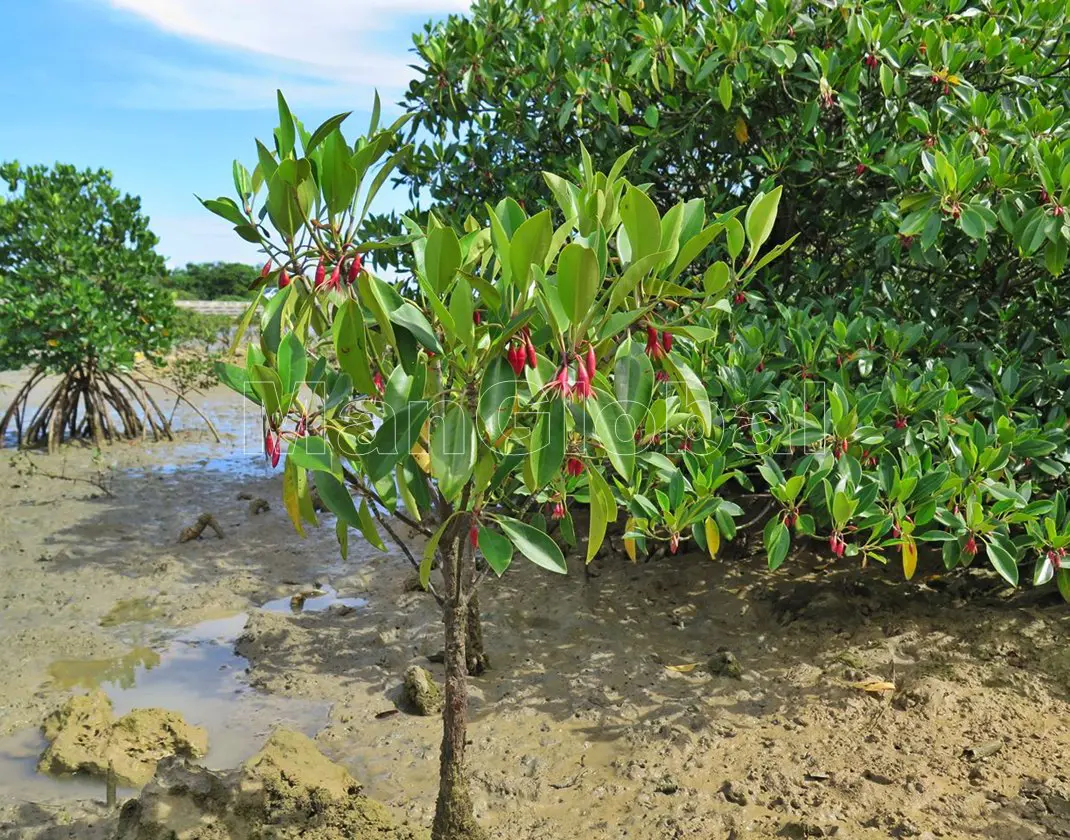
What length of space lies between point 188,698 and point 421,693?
1.20m

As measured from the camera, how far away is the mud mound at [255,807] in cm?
237

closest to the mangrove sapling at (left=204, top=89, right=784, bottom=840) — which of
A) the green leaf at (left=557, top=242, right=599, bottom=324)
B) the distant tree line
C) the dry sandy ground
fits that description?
the green leaf at (left=557, top=242, right=599, bottom=324)

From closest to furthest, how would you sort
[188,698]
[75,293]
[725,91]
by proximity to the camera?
1. [188,698]
2. [725,91]
3. [75,293]

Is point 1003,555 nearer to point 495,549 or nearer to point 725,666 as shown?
point 725,666

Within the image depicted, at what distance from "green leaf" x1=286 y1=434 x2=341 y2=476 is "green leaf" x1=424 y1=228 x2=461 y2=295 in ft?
1.33

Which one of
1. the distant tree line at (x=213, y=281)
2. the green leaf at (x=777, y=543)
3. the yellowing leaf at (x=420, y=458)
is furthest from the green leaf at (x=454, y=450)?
the distant tree line at (x=213, y=281)

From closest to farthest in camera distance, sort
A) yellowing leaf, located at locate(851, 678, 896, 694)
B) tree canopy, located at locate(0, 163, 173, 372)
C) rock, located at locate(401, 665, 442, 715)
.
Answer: yellowing leaf, located at locate(851, 678, 896, 694)
rock, located at locate(401, 665, 442, 715)
tree canopy, located at locate(0, 163, 173, 372)

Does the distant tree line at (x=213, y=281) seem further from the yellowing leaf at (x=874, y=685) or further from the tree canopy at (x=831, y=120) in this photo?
the yellowing leaf at (x=874, y=685)

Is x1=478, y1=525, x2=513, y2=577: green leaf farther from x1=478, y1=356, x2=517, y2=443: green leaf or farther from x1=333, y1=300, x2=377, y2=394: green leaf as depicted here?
x1=333, y1=300, x2=377, y2=394: green leaf

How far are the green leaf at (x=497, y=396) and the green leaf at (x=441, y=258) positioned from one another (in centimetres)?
21

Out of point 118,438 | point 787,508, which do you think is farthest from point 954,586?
point 118,438

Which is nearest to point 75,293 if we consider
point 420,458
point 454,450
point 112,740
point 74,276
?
point 74,276

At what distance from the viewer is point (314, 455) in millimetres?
1730

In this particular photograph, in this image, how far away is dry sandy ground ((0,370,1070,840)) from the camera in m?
2.75
